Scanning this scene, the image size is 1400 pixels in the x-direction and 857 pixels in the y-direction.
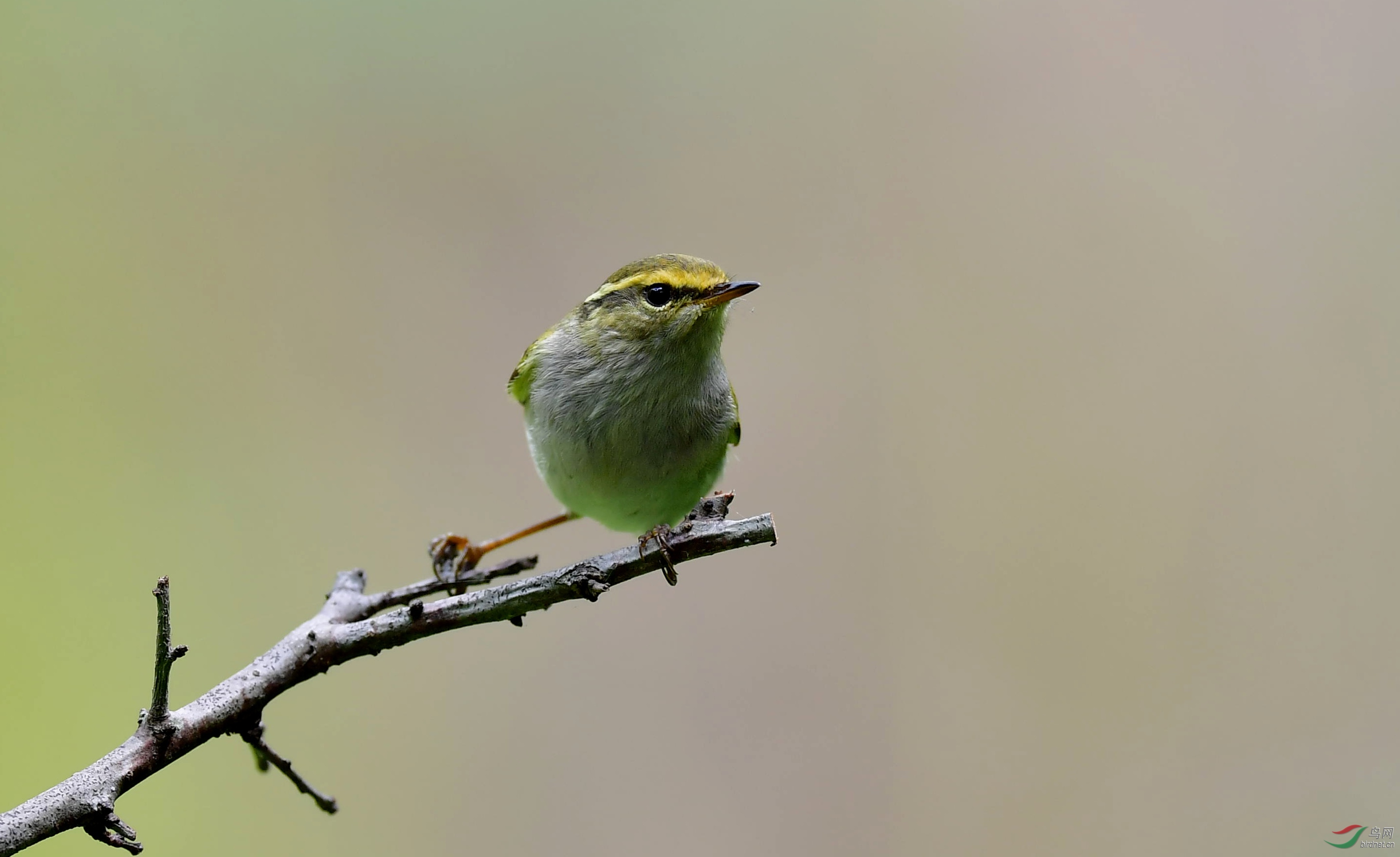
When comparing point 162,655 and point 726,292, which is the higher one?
point 726,292

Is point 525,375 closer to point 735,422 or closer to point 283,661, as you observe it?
point 735,422

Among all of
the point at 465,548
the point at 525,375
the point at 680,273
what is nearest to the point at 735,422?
the point at 680,273

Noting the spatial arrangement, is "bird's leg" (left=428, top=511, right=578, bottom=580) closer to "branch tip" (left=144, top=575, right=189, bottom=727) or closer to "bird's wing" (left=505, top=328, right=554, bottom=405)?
"bird's wing" (left=505, top=328, right=554, bottom=405)

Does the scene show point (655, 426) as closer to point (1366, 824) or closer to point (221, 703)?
point (221, 703)

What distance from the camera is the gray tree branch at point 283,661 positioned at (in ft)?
2.98

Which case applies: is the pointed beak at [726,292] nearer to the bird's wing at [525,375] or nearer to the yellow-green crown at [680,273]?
the yellow-green crown at [680,273]

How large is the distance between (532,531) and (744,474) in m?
0.76

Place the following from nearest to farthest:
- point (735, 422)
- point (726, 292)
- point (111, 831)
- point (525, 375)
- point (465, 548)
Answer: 1. point (111, 831)
2. point (726, 292)
3. point (735, 422)
4. point (525, 375)
5. point (465, 548)

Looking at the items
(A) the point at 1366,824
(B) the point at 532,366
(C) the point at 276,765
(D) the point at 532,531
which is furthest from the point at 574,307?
(A) the point at 1366,824

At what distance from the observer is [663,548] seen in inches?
42.3

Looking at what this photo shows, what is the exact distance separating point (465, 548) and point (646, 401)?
66cm

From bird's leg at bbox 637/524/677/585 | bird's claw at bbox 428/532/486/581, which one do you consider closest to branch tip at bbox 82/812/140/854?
bird's leg at bbox 637/524/677/585

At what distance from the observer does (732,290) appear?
145 centimetres

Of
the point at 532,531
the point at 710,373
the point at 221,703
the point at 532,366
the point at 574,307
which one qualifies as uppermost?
the point at 574,307
